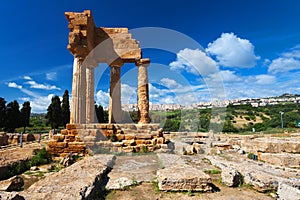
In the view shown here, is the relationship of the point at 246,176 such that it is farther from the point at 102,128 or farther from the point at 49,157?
the point at 49,157

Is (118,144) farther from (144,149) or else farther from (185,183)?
(185,183)

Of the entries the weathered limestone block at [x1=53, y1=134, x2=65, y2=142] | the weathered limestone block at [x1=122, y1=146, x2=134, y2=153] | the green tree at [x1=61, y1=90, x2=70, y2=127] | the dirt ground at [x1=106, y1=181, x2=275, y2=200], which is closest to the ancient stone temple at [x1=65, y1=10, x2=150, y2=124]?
the weathered limestone block at [x1=53, y1=134, x2=65, y2=142]

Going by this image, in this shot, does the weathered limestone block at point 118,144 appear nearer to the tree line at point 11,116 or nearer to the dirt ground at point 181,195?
the dirt ground at point 181,195

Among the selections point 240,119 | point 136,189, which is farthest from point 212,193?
point 240,119

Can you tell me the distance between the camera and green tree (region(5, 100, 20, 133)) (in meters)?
33.9

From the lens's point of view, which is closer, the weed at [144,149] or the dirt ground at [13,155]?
the dirt ground at [13,155]

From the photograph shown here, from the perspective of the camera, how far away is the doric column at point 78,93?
1153 centimetres

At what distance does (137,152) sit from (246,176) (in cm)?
590

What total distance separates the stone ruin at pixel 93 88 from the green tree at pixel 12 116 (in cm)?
2889

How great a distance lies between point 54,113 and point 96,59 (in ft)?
86.0

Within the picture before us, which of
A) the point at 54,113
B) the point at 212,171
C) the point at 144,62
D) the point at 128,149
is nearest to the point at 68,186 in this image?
the point at 212,171

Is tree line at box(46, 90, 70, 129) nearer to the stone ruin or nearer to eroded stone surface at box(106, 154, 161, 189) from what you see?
the stone ruin

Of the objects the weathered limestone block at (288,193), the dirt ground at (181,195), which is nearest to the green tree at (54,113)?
the dirt ground at (181,195)

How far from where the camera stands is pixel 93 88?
14.1 metres
